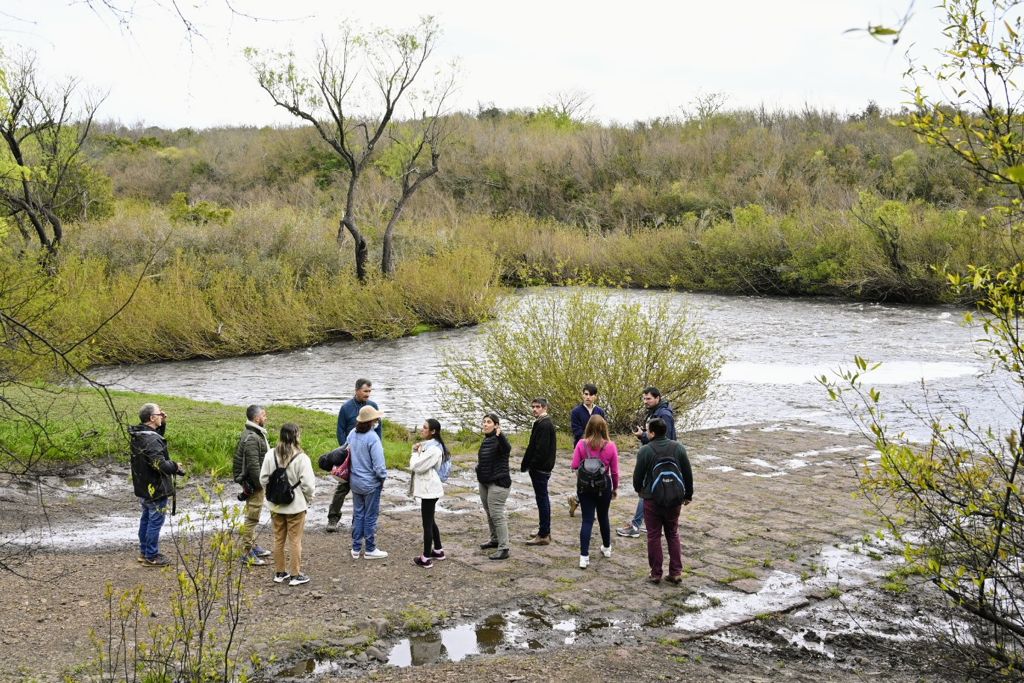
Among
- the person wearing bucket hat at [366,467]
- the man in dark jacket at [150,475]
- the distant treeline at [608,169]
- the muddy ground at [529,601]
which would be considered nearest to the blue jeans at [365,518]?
the person wearing bucket hat at [366,467]

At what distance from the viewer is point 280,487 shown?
926cm

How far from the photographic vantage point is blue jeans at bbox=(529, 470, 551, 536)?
1045cm

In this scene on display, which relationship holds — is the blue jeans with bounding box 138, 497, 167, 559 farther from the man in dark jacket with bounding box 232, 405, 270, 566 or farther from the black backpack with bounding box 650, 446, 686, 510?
the black backpack with bounding box 650, 446, 686, 510

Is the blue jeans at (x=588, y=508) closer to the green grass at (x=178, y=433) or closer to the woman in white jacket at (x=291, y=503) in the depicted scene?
the woman in white jacket at (x=291, y=503)

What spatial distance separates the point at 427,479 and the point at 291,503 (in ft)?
4.32

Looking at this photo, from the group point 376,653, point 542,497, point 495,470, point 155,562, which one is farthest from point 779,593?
point 155,562

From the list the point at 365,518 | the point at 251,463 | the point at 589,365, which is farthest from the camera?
the point at 589,365

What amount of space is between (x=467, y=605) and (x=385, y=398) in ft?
43.8

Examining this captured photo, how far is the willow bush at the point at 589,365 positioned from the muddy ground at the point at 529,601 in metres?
4.39

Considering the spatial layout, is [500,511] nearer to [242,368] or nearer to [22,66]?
[242,368]

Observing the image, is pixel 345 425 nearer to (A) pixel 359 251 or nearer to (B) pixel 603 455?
(B) pixel 603 455

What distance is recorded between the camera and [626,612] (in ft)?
28.8

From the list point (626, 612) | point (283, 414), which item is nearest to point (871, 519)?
point (626, 612)

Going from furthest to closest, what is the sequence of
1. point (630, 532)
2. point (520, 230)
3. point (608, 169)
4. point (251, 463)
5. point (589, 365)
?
point (608, 169) < point (520, 230) < point (589, 365) < point (630, 532) < point (251, 463)
